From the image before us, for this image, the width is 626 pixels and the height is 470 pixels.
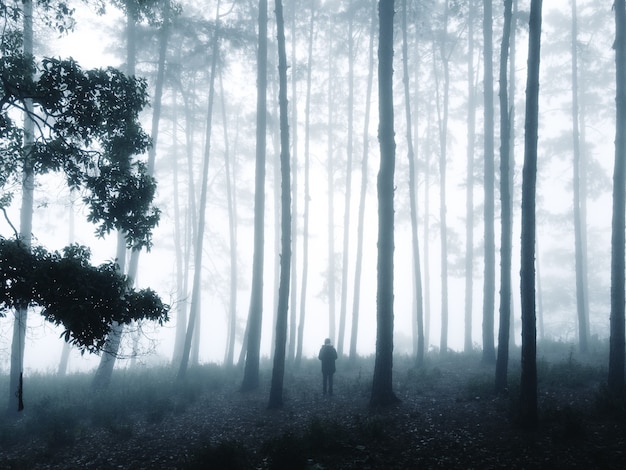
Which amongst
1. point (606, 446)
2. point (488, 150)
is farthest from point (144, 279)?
point (606, 446)

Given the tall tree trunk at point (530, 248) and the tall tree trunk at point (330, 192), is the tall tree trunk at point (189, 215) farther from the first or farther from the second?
the tall tree trunk at point (530, 248)

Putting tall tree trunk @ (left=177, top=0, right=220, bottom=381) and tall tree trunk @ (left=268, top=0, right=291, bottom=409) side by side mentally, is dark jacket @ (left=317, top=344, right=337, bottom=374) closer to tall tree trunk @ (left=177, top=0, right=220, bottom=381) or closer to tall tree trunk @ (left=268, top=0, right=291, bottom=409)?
tall tree trunk @ (left=268, top=0, right=291, bottom=409)

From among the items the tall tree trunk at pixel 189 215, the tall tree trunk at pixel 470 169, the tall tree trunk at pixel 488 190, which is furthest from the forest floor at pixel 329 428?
the tall tree trunk at pixel 189 215

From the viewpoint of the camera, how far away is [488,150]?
51.8 feet

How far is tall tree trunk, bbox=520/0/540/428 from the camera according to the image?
24.5 ft

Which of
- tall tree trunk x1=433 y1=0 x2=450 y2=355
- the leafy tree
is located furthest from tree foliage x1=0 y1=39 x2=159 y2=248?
tall tree trunk x1=433 y1=0 x2=450 y2=355

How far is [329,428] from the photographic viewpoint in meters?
7.76

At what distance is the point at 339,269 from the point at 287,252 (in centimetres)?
1350

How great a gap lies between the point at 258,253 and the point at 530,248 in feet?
28.5

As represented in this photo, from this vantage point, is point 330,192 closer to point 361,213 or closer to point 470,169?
point 361,213

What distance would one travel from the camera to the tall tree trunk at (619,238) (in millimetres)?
8953

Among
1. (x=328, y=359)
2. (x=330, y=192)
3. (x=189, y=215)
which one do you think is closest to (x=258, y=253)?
(x=328, y=359)

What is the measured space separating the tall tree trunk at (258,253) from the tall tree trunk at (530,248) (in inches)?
317

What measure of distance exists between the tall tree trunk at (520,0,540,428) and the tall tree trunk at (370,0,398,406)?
307 cm
